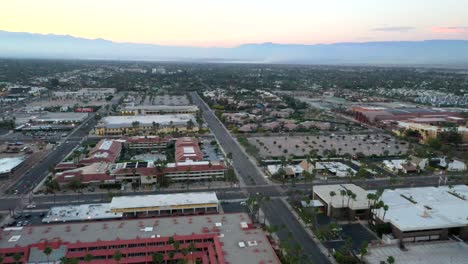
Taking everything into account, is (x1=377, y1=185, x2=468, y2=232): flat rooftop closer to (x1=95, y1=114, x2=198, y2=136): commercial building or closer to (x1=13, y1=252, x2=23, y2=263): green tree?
(x1=13, y1=252, x2=23, y2=263): green tree

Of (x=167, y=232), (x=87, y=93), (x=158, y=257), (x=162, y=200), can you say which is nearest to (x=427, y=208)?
(x=167, y=232)

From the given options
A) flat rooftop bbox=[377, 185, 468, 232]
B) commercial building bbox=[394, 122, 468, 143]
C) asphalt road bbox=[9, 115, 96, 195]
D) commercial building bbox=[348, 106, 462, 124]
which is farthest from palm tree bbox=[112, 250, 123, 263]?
commercial building bbox=[348, 106, 462, 124]

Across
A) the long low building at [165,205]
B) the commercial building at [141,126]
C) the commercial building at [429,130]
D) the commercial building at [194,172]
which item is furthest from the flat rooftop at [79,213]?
the commercial building at [429,130]

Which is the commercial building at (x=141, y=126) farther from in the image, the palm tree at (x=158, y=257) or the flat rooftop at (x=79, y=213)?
the palm tree at (x=158, y=257)

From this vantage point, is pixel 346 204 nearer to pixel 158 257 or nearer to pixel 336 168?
pixel 336 168

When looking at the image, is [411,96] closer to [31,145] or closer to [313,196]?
[313,196]

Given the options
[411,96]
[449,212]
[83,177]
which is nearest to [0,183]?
[83,177]
